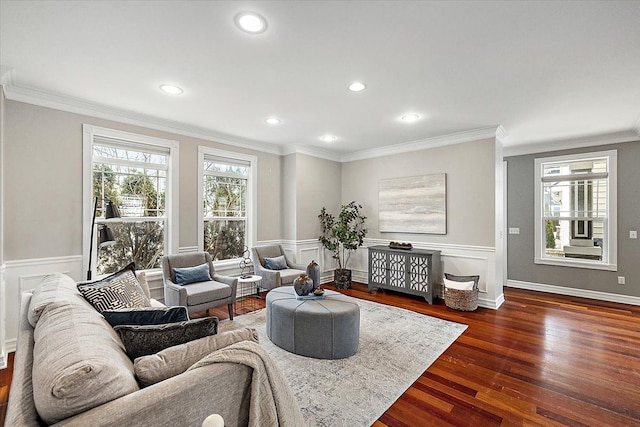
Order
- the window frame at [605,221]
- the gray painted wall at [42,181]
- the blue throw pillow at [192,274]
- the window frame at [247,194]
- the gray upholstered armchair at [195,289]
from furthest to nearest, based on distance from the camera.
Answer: the window frame at [605,221] < the window frame at [247,194] < the blue throw pillow at [192,274] < the gray upholstered armchair at [195,289] < the gray painted wall at [42,181]

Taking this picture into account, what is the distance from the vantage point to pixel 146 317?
1.63m

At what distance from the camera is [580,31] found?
1955 mm

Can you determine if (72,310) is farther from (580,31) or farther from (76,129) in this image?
(580,31)

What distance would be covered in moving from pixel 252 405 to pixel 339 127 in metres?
3.66

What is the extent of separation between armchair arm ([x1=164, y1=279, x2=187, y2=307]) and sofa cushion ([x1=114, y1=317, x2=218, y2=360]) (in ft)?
6.45

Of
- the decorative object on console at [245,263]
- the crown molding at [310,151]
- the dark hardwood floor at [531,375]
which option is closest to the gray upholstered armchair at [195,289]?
the dark hardwood floor at [531,375]

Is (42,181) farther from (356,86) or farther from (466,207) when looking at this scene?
(466,207)

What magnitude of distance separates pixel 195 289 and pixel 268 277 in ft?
3.86

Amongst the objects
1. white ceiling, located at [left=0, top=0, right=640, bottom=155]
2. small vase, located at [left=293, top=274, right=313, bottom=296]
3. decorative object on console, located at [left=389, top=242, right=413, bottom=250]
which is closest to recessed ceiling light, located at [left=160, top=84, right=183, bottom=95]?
white ceiling, located at [left=0, top=0, right=640, bottom=155]

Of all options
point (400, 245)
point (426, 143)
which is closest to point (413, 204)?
point (400, 245)

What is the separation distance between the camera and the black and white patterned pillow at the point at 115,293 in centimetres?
204

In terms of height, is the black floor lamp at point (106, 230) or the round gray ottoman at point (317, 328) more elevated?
the black floor lamp at point (106, 230)

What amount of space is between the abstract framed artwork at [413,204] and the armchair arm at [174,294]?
3.55 m

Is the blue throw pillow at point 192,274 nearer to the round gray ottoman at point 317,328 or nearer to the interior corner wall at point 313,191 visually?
the round gray ottoman at point 317,328
